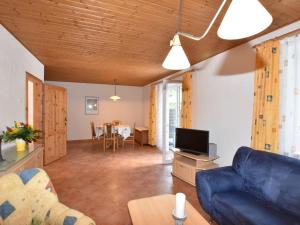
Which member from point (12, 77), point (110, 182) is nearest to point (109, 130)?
point (110, 182)

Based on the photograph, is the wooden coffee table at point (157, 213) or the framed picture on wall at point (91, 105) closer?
the wooden coffee table at point (157, 213)

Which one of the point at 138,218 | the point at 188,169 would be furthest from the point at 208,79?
the point at 138,218

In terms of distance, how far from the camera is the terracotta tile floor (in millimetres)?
2477

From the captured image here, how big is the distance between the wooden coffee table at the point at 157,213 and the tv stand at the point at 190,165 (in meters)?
1.42

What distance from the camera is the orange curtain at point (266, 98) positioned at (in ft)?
7.55

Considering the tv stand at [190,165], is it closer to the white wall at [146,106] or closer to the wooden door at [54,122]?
the wooden door at [54,122]

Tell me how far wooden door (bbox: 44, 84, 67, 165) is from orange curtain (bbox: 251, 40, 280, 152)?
4.47 meters

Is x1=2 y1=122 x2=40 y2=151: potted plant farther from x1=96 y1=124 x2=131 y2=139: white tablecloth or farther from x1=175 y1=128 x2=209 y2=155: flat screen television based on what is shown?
x1=96 y1=124 x2=131 y2=139: white tablecloth

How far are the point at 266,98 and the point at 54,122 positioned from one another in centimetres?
477

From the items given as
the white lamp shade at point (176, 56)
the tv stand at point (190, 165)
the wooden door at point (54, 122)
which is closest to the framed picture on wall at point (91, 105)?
the wooden door at point (54, 122)

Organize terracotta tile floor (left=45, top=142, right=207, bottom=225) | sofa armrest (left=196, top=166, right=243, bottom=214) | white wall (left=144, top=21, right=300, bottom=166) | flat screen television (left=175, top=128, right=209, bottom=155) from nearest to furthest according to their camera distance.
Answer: sofa armrest (left=196, top=166, right=243, bottom=214), terracotta tile floor (left=45, top=142, right=207, bottom=225), white wall (left=144, top=21, right=300, bottom=166), flat screen television (left=175, top=128, right=209, bottom=155)

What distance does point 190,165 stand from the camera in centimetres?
332

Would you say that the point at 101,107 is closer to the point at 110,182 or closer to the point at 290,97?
the point at 110,182

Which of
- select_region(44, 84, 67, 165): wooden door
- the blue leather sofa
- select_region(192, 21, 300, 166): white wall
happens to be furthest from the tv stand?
select_region(44, 84, 67, 165): wooden door
